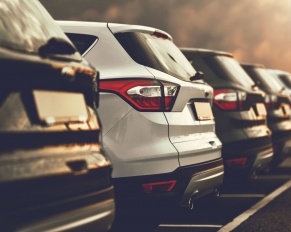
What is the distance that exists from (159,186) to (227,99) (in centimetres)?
318

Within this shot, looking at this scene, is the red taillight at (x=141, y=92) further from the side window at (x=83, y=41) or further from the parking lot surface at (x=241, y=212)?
the parking lot surface at (x=241, y=212)

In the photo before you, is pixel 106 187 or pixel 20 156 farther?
pixel 106 187

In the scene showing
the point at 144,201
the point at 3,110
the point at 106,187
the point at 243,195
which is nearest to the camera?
the point at 3,110

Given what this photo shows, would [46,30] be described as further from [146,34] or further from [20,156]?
[146,34]

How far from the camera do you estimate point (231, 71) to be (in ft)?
29.2

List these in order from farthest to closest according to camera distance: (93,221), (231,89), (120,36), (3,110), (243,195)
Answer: (243,195)
(231,89)
(120,36)
(93,221)
(3,110)

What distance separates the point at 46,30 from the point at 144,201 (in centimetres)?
205

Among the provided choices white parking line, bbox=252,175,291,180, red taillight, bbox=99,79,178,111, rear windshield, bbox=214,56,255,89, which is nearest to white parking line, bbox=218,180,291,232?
white parking line, bbox=252,175,291,180

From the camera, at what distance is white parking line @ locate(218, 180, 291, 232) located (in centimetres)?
669

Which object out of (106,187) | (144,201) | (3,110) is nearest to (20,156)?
(3,110)

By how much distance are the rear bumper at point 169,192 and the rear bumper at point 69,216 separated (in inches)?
57.4

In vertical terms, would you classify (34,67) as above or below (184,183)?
above

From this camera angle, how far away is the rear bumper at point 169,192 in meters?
5.29

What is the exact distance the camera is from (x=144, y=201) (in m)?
5.32
